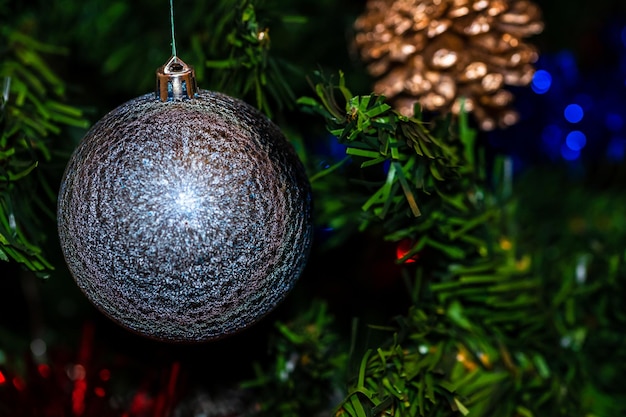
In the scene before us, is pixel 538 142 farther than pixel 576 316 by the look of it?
Yes

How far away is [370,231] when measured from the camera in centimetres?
72

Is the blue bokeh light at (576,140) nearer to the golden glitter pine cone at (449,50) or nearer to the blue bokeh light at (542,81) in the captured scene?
the blue bokeh light at (542,81)

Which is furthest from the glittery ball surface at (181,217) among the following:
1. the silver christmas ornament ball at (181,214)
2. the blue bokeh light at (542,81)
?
the blue bokeh light at (542,81)

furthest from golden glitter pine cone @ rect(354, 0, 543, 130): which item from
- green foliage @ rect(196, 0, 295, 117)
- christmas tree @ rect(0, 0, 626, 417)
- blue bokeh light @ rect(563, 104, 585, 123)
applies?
blue bokeh light @ rect(563, 104, 585, 123)

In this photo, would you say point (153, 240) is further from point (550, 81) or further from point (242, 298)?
point (550, 81)

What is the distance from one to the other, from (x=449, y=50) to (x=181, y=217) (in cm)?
30

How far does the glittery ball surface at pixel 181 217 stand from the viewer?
0.38m

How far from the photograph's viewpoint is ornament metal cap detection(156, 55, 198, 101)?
0.42 metres

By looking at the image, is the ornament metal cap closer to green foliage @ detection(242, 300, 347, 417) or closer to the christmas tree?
the christmas tree

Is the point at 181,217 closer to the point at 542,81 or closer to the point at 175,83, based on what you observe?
the point at 175,83

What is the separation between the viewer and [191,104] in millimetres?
412

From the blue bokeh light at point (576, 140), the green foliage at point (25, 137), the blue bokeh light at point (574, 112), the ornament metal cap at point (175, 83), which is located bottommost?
the blue bokeh light at point (576, 140)

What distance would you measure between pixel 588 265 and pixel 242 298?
0.35 meters

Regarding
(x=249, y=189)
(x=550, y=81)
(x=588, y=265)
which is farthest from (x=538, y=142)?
(x=249, y=189)
